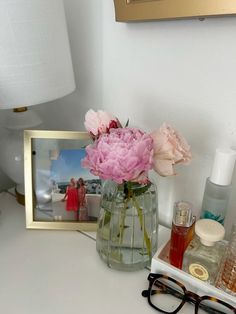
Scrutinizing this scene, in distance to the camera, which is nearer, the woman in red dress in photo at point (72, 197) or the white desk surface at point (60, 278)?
the white desk surface at point (60, 278)

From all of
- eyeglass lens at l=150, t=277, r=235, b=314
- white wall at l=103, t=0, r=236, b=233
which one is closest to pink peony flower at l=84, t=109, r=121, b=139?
white wall at l=103, t=0, r=236, b=233

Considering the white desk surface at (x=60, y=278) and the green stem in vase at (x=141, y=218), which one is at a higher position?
the green stem in vase at (x=141, y=218)

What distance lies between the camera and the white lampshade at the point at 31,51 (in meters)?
0.51

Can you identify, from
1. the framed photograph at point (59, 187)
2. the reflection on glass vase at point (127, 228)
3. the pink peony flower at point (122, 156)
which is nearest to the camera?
the pink peony flower at point (122, 156)

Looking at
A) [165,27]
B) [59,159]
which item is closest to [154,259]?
[59,159]

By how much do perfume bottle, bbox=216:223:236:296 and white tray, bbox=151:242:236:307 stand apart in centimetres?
1

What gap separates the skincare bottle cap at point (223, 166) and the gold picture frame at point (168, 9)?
22cm

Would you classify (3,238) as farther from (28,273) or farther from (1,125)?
(1,125)

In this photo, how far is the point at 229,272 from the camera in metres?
0.46

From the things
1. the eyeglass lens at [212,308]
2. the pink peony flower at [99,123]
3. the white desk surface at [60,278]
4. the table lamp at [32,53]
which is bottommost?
the white desk surface at [60,278]

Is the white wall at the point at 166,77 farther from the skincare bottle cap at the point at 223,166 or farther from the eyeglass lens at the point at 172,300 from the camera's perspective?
the eyeglass lens at the point at 172,300

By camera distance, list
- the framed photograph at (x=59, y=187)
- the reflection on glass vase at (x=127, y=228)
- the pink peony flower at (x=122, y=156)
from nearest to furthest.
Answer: the pink peony flower at (x=122, y=156)
the reflection on glass vase at (x=127, y=228)
the framed photograph at (x=59, y=187)

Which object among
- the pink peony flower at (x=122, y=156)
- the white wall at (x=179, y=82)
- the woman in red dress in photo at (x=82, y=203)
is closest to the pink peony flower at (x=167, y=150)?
the pink peony flower at (x=122, y=156)

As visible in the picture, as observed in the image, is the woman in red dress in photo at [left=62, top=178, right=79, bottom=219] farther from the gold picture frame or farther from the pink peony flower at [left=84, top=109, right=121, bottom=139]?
the gold picture frame
